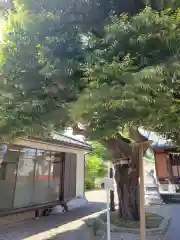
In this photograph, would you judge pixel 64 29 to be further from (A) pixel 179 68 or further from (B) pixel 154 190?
(B) pixel 154 190

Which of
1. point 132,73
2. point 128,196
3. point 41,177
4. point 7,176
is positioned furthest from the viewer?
point 41,177

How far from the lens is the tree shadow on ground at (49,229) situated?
717 cm

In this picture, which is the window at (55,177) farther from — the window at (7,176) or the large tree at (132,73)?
the large tree at (132,73)

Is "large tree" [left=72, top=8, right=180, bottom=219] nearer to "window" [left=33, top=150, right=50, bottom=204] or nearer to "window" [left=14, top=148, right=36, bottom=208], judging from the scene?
"window" [left=14, top=148, right=36, bottom=208]

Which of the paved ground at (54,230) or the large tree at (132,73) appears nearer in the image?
the large tree at (132,73)

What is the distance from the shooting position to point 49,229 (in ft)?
26.7

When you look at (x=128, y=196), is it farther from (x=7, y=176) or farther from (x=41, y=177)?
(x=7, y=176)

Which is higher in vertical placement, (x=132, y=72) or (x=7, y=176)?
(x=132, y=72)

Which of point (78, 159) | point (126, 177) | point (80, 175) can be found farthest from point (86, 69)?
point (80, 175)

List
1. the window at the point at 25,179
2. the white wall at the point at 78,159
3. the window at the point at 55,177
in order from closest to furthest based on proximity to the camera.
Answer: the window at the point at 25,179 → the white wall at the point at 78,159 → the window at the point at 55,177

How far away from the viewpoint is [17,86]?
3.89m

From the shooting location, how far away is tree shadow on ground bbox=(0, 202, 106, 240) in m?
7.17

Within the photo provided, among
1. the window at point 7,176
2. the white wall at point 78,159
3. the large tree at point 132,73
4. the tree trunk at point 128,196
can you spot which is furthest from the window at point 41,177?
the large tree at point 132,73

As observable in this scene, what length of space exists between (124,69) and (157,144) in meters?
11.6
